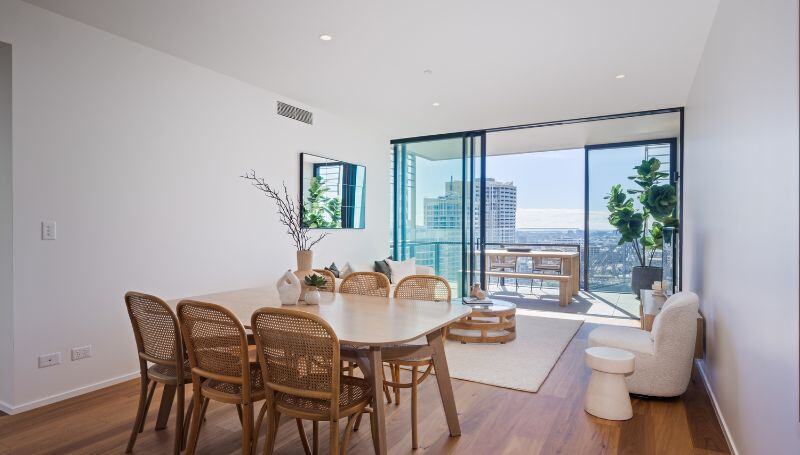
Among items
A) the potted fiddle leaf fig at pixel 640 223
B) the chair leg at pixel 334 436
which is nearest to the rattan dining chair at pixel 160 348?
the chair leg at pixel 334 436

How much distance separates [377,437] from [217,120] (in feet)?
11.3

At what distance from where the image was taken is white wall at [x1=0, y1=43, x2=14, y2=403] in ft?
9.66

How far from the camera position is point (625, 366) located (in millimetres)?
2910

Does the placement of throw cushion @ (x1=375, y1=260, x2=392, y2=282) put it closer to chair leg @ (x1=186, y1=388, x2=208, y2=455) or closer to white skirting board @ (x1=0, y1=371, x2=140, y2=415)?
white skirting board @ (x1=0, y1=371, x2=140, y2=415)

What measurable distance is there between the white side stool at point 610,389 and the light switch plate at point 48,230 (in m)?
3.78

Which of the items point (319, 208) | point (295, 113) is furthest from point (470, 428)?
point (295, 113)

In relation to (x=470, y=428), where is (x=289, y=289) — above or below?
above

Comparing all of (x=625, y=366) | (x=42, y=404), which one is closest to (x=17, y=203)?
(x=42, y=404)

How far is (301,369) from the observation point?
194 cm

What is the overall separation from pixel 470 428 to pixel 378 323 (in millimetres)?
1067

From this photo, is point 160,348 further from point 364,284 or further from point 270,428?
point 364,284

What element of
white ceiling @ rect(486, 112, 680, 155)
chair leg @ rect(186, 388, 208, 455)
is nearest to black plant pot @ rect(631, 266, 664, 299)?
white ceiling @ rect(486, 112, 680, 155)

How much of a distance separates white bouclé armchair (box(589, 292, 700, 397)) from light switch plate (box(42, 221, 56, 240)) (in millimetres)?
4031

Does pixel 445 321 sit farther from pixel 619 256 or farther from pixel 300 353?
pixel 619 256
